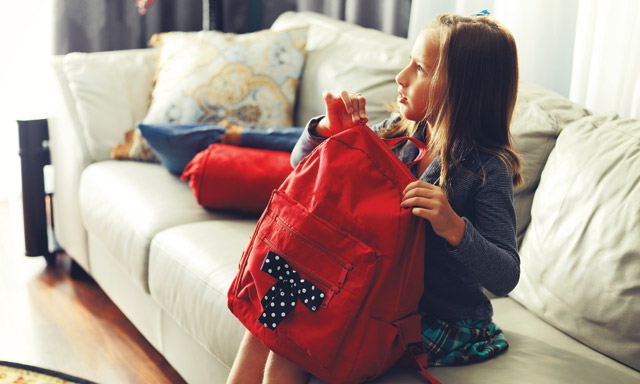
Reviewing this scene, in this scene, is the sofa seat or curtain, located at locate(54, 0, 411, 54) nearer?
the sofa seat

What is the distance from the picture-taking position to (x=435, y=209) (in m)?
0.96

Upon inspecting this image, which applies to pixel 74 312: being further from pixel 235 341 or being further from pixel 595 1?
pixel 595 1

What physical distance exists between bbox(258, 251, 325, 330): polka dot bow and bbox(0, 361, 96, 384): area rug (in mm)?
821

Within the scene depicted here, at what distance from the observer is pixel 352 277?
977 millimetres

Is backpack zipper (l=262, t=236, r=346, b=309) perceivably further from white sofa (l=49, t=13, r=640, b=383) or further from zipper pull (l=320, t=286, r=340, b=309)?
white sofa (l=49, t=13, r=640, b=383)

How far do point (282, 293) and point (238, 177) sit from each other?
671 mm

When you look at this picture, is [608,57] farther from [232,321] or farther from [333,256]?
[232,321]

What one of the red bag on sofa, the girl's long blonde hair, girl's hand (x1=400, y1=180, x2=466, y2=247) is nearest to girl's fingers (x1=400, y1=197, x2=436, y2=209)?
girl's hand (x1=400, y1=180, x2=466, y2=247)

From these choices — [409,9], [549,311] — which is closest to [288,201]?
[549,311]

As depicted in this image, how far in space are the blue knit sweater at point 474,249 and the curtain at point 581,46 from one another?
591mm

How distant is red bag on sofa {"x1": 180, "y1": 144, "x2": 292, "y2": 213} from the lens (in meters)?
1.63

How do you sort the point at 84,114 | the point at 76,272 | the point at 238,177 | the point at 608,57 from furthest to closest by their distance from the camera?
1. the point at 76,272
2. the point at 84,114
3. the point at 238,177
4. the point at 608,57

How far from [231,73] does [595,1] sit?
3.45 ft

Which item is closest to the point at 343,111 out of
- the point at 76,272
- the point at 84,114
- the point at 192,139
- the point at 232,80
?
the point at 192,139
